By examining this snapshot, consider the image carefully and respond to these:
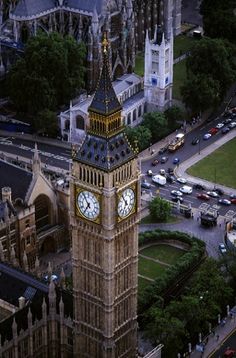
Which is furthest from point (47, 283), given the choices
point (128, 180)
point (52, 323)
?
point (128, 180)

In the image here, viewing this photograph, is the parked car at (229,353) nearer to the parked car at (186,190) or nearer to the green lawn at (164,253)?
the green lawn at (164,253)

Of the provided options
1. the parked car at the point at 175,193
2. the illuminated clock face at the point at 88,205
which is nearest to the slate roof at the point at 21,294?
the illuminated clock face at the point at 88,205

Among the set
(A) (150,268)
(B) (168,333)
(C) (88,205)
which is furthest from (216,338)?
(C) (88,205)

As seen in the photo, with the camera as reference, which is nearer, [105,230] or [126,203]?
[105,230]

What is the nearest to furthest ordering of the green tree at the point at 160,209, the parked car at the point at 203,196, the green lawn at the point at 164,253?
the green lawn at the point at 164,253 < the green tree at the point at 160,209 < the parked car at the point at 203,196

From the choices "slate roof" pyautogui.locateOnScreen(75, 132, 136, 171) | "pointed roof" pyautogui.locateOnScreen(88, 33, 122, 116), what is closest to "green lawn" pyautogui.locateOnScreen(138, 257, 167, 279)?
"slate roof" pyautogui.locateOnScreen(75, 132, 136, 171)

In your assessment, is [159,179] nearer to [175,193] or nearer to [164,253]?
[175,193]

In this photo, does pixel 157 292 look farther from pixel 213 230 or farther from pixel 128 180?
pixel 128 180

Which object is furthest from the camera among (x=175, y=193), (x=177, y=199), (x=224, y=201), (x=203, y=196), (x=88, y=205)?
(x=175, y=193)
